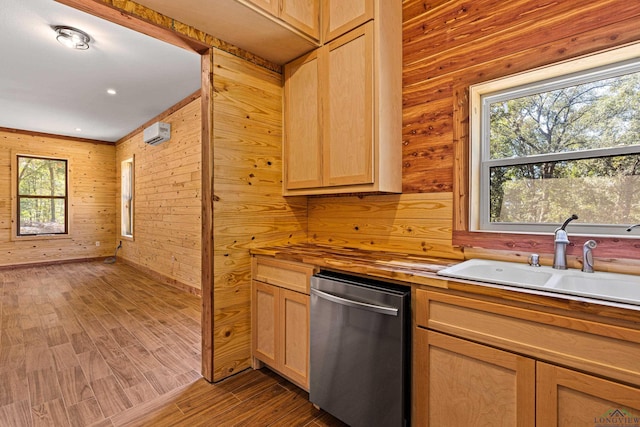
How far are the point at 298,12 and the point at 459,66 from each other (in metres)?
1.08

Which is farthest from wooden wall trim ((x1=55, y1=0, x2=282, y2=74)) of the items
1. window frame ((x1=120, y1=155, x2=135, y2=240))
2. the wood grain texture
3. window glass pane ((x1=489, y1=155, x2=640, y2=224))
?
window frame ((x1=120, y1=155, x2=135, y2=240))

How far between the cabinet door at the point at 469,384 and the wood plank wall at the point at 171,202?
3360 mm

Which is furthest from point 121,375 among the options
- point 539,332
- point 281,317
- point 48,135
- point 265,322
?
point 48,135

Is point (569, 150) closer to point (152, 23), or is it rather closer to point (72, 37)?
point (152, 23)

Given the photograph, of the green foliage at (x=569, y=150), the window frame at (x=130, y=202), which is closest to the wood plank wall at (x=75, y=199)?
the window frame at (x=130, y=202)

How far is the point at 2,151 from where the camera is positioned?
5.73m

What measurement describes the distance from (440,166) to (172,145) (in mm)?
4263

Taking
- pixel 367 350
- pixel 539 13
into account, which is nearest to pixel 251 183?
pixel 367 350

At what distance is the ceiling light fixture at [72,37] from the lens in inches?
105

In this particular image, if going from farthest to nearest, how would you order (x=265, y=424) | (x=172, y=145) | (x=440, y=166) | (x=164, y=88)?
(x=172, y=145) < (x=164, y=88) < (x=440, y=166) < (x=265, y=424)

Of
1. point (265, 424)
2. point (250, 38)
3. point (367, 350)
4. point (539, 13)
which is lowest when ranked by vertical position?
point (265, 424)

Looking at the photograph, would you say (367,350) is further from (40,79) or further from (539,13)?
(40,79)

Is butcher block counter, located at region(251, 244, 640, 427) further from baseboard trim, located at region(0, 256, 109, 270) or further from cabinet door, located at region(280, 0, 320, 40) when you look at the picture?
baseboard trim, located at region(0, 256, 109, 270)

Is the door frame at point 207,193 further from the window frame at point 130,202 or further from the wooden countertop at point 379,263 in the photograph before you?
the window frame at point 130,202
